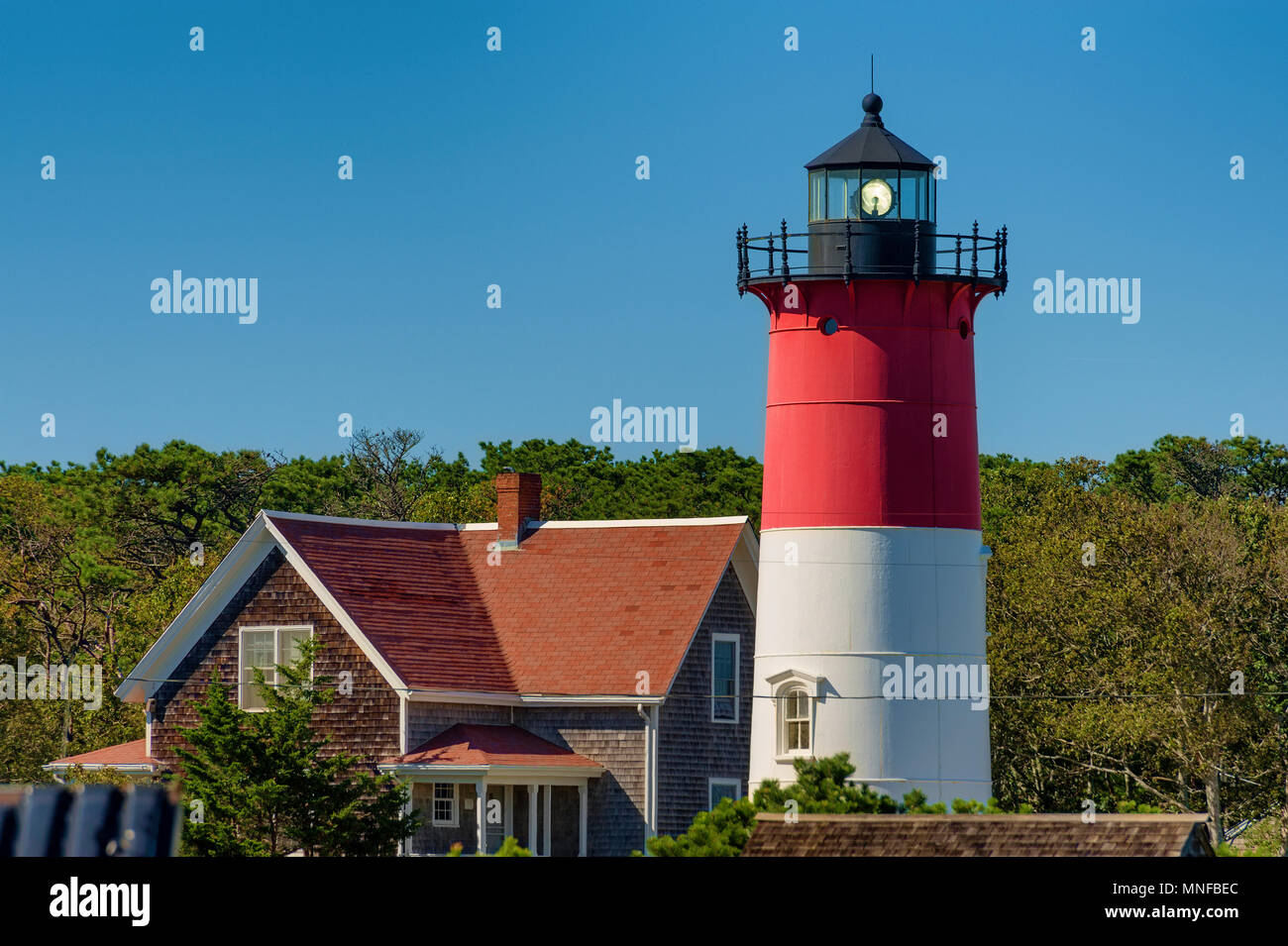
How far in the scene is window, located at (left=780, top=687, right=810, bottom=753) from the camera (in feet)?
113

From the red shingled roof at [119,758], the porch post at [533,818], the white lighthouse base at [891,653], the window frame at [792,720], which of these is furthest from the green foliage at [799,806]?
the red shingled roof at [119,758]

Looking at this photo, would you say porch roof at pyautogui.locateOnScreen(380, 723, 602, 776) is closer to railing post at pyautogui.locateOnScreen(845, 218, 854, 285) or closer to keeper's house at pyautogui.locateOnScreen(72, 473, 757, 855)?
keeper's house at pyautogui.locateOnScreen(72, 473, 757, 855)

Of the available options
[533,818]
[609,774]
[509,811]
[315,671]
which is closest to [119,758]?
[315,671]

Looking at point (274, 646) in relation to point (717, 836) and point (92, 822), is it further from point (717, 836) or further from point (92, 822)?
point (92, 822)

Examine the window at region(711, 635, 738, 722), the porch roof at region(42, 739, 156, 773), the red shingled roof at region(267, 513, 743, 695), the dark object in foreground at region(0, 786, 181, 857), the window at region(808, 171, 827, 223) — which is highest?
the window at region(808, 171, 827, 223)

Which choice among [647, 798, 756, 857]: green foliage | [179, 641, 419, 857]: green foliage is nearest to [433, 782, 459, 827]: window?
[179, 641, 419, 857]: green foliage

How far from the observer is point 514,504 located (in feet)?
144

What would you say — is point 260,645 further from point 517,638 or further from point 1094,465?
point 1094,465

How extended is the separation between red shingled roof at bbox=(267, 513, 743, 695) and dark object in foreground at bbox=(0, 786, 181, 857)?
26932mm

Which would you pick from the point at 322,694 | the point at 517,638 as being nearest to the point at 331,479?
the point at 517,638

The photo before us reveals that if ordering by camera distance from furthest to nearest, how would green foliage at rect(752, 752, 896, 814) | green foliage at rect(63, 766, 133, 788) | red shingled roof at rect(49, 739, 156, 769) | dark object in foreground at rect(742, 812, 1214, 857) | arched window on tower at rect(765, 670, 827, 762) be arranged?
red shingled roof at rect(49, 739, 156, 769) < green foliage at rect(63, 766, 133, 788) < arched window on tower at rect(765, 670, 827, 762) < green foliage at rect(752, 752, 896, 814) < dark object in foreground at rect(742, 812, 1214, 857)

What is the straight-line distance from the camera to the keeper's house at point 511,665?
38.6m

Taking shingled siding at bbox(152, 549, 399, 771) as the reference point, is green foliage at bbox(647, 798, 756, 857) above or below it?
below

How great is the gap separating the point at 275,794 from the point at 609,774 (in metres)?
7.81
